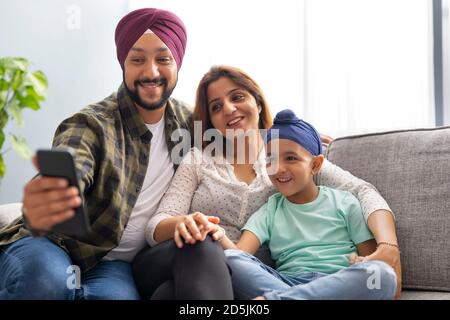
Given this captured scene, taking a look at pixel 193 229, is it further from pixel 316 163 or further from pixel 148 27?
pixel 148 27

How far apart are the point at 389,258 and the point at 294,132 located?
1.38 feet

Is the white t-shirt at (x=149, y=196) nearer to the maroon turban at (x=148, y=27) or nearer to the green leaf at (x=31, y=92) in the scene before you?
the maroon turban at (x=148, y=27)

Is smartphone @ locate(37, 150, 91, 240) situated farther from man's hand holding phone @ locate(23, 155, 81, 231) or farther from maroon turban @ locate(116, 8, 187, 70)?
maroon turban @ locate(116, 8, 187, 70)

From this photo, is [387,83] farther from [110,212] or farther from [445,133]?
[110,212]

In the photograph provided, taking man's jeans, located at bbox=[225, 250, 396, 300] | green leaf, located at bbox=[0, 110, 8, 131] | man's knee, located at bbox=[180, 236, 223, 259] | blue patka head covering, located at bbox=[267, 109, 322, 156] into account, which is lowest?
man's jeans, located at bbox=[225, 250, 396, 300]

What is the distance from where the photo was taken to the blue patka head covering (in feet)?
4.90

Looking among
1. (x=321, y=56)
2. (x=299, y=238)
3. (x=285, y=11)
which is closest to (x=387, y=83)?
(x=321, y=56)

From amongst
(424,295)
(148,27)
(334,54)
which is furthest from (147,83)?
(334,54)

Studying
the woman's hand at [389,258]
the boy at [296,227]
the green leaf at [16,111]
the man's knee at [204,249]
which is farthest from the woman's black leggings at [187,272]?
the green leaf at [16,111]

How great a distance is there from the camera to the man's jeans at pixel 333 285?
1133mm

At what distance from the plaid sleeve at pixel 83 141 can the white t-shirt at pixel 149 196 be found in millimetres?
202

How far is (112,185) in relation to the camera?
1368 mm

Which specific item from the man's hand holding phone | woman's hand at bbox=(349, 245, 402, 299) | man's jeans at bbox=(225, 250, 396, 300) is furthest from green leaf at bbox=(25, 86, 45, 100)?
woman's hand at bbox=(349, 245, 402, 299)

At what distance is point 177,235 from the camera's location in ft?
3.93
